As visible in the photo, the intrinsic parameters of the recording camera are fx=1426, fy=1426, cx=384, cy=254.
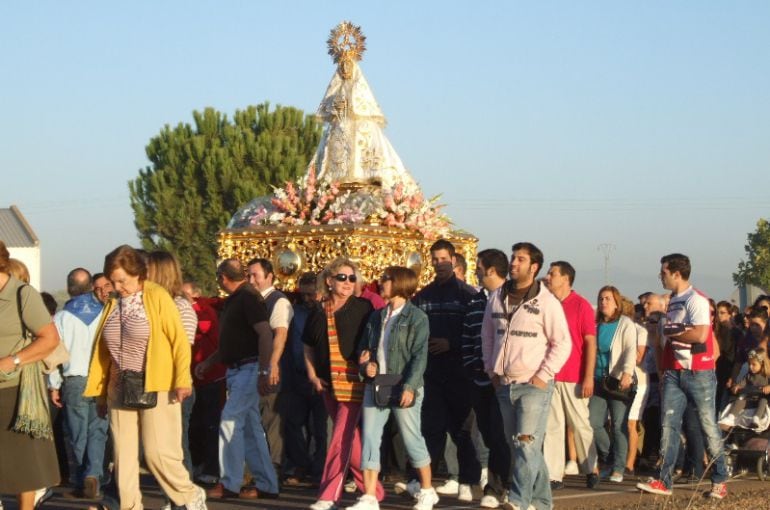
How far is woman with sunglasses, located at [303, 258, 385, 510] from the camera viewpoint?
1048 cm

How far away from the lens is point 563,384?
1246 cm

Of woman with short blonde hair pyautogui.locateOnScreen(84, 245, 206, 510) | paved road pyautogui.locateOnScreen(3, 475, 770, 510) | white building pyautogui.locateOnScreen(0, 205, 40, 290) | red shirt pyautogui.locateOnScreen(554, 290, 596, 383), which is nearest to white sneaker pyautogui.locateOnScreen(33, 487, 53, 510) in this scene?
paved road pyautogui.locateOnScreen(3, 475, 770, 510)

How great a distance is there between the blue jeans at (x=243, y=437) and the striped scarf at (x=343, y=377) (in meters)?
1.05

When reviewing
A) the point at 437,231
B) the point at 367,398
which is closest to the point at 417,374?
the point at 367,398

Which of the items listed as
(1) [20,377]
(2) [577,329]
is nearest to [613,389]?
(2) [577,329]

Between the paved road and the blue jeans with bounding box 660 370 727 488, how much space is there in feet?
0.87

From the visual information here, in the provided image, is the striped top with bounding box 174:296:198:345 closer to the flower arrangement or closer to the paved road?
the paved road

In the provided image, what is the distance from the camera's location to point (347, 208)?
15719 millimetres

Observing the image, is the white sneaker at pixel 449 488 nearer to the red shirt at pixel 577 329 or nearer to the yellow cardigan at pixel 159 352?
the red shirt at pixel 577 329

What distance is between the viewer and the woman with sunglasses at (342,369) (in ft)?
34.4

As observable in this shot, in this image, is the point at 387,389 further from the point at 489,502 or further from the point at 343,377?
the point at 489,502

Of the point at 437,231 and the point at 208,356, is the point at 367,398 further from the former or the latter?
the point at 437,231

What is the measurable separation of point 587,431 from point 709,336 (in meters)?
1.55

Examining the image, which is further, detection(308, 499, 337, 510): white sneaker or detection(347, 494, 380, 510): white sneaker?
detection(308, 499, 337, 510): white sneaker
